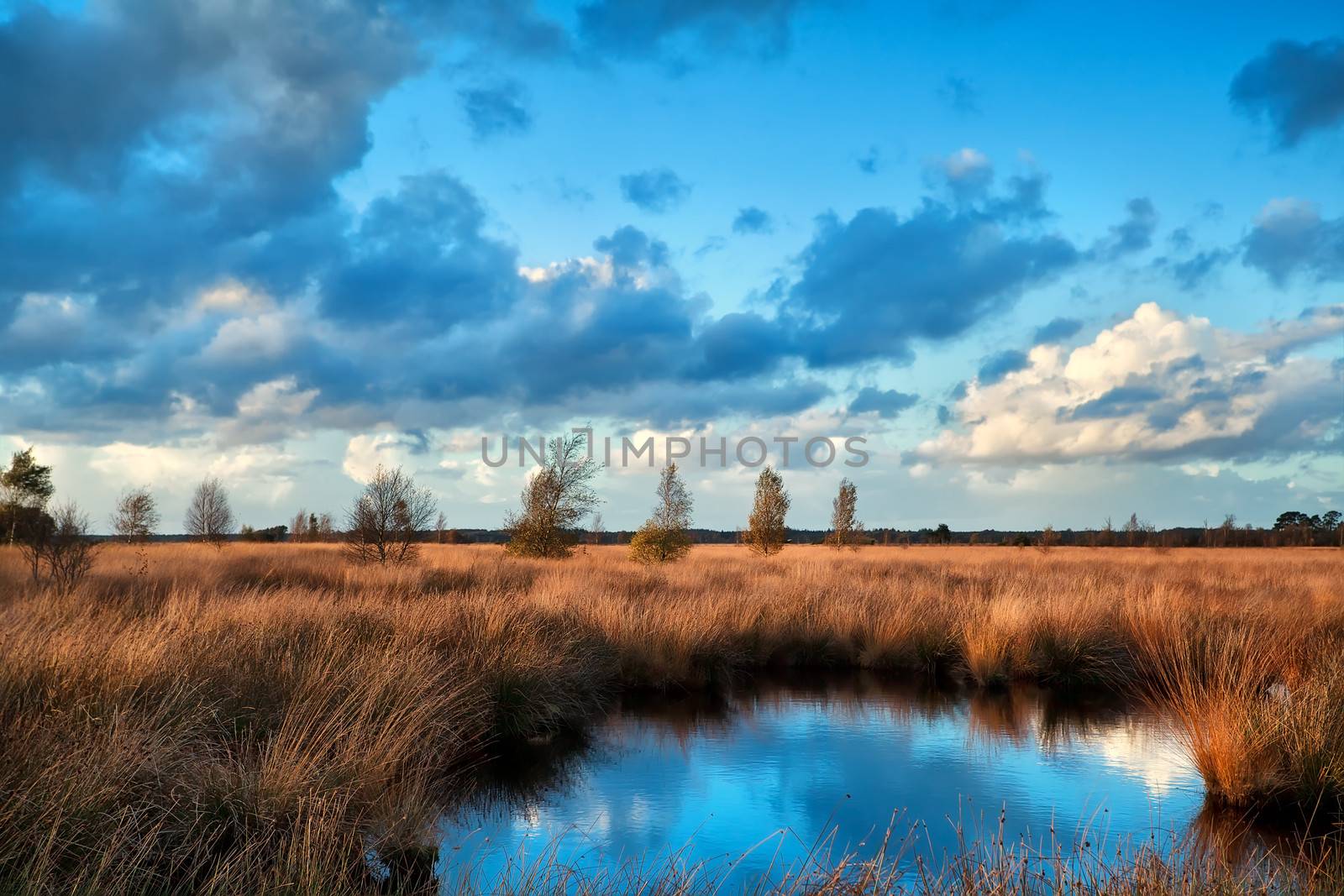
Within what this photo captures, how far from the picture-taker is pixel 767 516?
127ft

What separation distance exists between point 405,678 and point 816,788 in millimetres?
3543

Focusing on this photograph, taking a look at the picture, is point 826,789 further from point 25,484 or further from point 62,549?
→ point 25,484

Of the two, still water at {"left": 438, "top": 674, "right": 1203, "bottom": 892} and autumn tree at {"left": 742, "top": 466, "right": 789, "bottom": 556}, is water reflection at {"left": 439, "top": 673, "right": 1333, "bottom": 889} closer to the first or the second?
still water at {"left": 438, "top": 674, "right": 1203, "bottom": 892}

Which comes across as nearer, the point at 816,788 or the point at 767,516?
the point at 816,788

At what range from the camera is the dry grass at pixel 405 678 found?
4.50 metres

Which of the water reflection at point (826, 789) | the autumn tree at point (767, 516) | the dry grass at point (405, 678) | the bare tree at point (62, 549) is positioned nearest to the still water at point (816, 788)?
the water reflection at point (826, 789)

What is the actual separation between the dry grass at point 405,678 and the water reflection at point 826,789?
0.51m

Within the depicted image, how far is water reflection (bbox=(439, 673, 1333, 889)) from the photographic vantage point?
19.5 feet

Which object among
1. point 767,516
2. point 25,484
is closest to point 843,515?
point 767,516

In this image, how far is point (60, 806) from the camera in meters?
4.00

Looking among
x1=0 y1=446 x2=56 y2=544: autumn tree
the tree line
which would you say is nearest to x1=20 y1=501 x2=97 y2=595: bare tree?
the tree line

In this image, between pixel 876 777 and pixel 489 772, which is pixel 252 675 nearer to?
pixel 489 772

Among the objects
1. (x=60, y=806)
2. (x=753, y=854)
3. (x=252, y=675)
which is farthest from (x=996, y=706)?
(x=60, y=806)

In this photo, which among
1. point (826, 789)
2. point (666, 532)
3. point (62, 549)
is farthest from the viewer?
point (666, 532)
